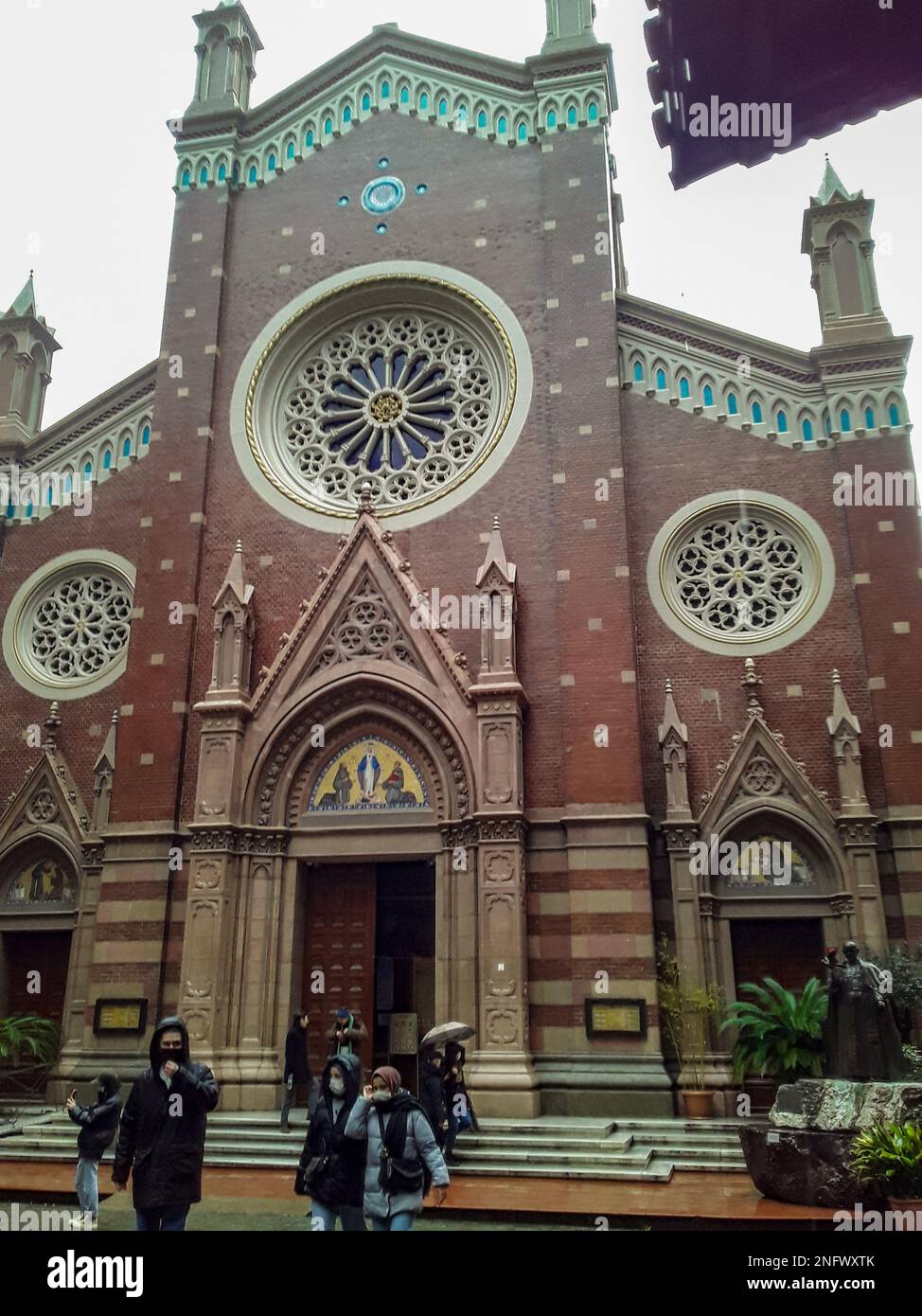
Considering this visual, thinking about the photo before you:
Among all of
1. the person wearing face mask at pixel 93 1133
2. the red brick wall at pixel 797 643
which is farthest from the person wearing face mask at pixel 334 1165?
the red brick wall at pixel 797 643

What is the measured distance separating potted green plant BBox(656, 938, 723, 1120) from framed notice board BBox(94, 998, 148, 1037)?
9.58 m

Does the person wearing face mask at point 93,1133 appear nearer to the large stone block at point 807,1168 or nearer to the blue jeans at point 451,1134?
the blue jeans at point 451,1134

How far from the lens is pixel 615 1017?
1808 centimetres

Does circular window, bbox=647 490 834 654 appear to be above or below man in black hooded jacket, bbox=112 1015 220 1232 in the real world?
above

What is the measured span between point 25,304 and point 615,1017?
22.3 metres

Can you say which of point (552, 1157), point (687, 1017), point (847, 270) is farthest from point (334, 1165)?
point (847, 270)

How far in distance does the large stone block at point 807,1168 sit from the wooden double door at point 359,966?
30.0 ft

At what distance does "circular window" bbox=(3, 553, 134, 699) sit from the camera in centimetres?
2361

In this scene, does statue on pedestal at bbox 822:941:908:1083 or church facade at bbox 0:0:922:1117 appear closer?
statue on pedestal at bbox 822:941:908:1083

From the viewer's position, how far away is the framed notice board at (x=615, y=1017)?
1797 centimetres

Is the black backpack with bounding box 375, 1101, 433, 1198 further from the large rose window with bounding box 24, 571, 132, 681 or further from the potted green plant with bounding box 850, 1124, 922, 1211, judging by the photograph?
the large rose window with bounding box 24, 571, 132, 681

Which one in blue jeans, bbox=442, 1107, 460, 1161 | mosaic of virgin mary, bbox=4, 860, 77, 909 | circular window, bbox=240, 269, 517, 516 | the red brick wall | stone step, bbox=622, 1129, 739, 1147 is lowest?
stone step, bbox=622, 1129, 739, 1147

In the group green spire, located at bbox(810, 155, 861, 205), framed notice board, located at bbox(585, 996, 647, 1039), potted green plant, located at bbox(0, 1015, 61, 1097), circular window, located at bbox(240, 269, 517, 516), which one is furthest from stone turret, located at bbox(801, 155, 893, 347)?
potted green plant, located at bbox(0, 1015, 61, 1097)

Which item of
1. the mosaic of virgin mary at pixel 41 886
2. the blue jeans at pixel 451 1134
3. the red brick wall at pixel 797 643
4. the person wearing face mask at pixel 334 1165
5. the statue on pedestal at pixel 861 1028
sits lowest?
the blue jeans at pixel 451 1134
